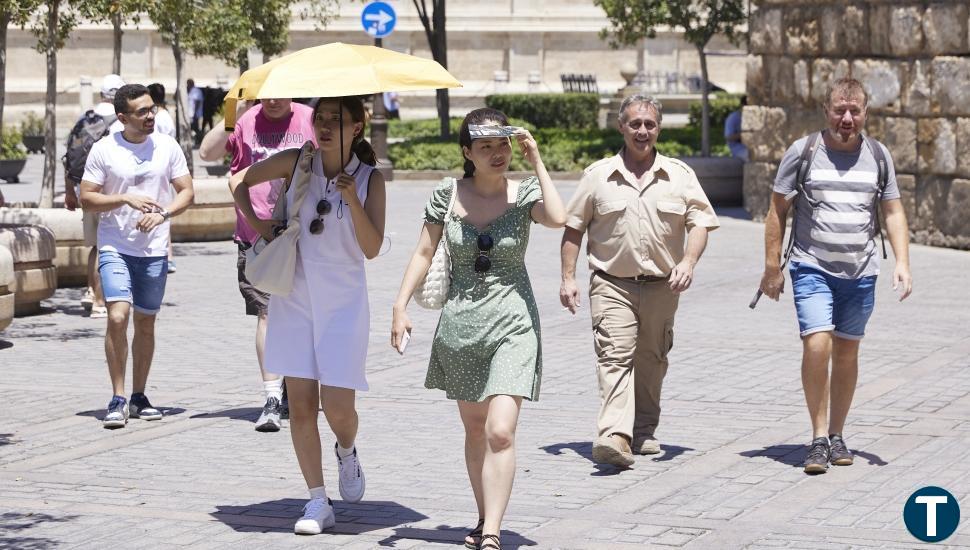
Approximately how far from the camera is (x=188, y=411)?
31.6ft

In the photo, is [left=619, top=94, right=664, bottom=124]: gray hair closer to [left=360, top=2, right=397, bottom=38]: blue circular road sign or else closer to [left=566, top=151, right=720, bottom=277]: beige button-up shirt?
[left=566, top=151, right=720, bottom=277]: beige button-up shirt

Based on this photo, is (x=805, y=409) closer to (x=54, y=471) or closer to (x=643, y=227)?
(x=643, y=227)

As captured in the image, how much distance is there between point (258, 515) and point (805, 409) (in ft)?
12.1

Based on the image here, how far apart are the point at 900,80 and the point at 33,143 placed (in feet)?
71.8

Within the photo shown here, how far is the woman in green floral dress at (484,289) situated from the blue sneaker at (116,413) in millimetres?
2885

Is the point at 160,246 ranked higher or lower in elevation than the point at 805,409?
higher

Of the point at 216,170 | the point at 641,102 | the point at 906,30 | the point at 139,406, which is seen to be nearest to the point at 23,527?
the point at 139,406

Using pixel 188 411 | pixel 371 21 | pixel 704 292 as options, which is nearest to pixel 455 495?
pixel 188 411

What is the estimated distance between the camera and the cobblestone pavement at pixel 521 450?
6953 mm

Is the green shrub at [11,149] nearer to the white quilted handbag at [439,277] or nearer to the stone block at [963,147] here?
the stone block at [963,147]

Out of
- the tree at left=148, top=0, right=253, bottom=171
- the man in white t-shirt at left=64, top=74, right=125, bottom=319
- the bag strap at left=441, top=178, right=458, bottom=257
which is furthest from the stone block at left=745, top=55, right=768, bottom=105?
the bag strap at left=441, top=178, right=458, bottom=257

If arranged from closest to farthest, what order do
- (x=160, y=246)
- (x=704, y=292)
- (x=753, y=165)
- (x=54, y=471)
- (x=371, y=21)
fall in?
(x=54, y=471), (x=160, y=246), (x=704, y=292), (x=753, y=165), (x=371, y=21)

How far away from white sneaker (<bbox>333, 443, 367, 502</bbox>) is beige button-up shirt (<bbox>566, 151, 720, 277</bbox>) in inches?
69.1

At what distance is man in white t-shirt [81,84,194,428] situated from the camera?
9.28 meters
